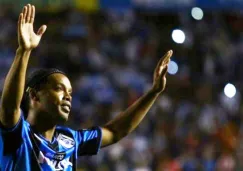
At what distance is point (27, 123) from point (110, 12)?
912 centimetres

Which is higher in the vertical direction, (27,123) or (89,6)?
(89,6)

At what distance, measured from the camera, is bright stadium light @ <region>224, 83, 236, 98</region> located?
11047 mm

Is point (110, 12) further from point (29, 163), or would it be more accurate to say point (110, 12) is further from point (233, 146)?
point (29, 163)

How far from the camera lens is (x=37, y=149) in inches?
157

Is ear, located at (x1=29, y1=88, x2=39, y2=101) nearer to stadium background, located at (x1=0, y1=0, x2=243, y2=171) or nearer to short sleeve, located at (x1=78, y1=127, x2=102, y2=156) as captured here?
short sleeve, located at (x1=78, y1=127, x2=102, y2=156)

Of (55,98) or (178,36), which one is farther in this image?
(178,36)

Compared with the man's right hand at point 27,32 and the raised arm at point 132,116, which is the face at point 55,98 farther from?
the raised arm at point 132,116

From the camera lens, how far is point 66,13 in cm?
1260

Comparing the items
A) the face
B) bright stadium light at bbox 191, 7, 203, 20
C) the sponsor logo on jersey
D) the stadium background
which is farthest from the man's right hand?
bright stadium light at bbox 191, 7, 203, 20

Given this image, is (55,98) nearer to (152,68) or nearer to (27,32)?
(27,32)

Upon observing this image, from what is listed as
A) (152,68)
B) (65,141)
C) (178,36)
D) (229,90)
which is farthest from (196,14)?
(65,141)

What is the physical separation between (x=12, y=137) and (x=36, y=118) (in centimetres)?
26

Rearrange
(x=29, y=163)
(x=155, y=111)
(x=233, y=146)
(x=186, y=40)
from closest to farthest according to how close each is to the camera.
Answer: (x=29, y=163)
(x=233, y=146)
(x=155, y=111)
(x=186, y=40)

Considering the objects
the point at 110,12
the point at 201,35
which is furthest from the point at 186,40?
the point at 110,12
